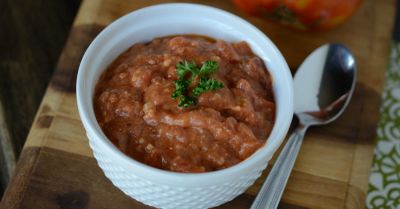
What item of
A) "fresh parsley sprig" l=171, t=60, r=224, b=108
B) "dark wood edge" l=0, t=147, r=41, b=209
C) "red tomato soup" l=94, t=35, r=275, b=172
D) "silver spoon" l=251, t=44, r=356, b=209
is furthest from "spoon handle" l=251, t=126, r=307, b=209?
"dark wood edge" l=0, t=147, r=41, b=209

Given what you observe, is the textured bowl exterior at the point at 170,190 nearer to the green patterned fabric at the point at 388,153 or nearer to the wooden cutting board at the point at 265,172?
the wooden cutting board at the point at 265,172

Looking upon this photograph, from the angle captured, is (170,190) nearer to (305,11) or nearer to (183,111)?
(183,111)

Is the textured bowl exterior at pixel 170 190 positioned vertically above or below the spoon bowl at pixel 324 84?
below

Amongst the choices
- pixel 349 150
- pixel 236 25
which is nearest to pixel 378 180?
pixel 349 150

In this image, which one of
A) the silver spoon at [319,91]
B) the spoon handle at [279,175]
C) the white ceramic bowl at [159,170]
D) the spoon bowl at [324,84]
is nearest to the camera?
the white ceramic bowl at [159,170]

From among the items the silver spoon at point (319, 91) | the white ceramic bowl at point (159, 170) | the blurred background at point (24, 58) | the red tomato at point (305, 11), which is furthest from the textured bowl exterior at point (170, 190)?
the red tomato at point (305, 11)

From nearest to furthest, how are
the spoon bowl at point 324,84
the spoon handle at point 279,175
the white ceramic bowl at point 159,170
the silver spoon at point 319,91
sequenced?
the white ceramic bowl at point 159,170 → the spoon handle at point 279,175 → the silver spoon at point 319,91 → the spoon bowl at point 324,84

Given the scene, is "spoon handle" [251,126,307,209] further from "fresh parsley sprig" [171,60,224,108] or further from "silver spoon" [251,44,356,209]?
"fresh parsley sprig" [171,60,224,108]
